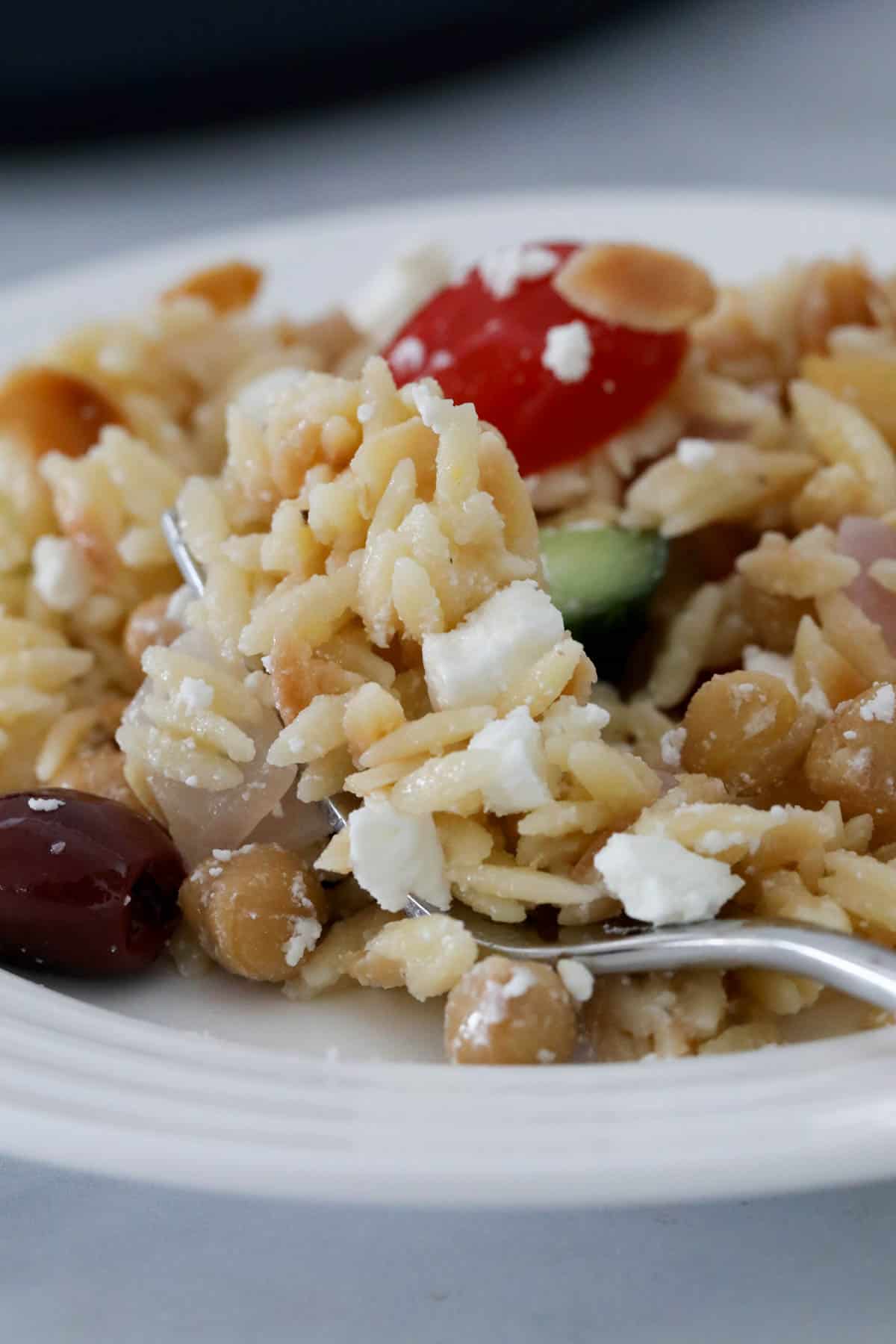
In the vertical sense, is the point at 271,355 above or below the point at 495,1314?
above

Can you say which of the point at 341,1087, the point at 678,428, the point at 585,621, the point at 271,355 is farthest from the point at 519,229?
the point at 341,1087

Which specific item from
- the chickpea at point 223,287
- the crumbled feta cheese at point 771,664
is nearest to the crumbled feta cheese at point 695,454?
the crumbled feta cheese at point 771,664

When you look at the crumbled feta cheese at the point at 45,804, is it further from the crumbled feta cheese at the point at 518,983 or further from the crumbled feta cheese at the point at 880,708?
the crumbled feta cheese at the point at 880,708

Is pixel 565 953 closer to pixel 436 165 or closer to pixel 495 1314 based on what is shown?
pixel 495 1314

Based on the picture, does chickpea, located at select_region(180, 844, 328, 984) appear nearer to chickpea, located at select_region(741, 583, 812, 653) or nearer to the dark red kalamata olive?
the dark red kalamata olive

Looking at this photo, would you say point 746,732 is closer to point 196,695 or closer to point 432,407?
point 432,407

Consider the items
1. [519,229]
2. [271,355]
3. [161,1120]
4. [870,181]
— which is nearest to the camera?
[161,1120]

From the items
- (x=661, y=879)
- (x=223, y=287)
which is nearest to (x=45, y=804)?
(x=661, y=879)
